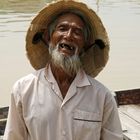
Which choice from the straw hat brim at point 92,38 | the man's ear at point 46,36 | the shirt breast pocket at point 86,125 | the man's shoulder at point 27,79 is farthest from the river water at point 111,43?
the shirt breast pocket at point 86,125

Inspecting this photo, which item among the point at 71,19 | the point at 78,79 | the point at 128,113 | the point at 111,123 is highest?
the point at 71,19

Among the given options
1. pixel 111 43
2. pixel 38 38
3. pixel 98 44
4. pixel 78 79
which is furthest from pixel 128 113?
pixel 111 43

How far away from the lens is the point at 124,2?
664 inches

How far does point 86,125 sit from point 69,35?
47 centimetres

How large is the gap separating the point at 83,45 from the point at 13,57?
266 inches

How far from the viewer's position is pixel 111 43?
10.4 m

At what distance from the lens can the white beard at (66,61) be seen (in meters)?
1.95

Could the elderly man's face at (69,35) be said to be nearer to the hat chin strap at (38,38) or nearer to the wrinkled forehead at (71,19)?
the wrinkled forehead at (71,19)

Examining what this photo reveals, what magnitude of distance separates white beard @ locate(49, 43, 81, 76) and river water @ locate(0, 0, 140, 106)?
4091 mm

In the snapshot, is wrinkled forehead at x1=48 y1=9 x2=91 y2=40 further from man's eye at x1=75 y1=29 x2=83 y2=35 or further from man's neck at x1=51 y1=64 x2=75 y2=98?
man's neck at x1=51 y1=64 x2=75 y2=98

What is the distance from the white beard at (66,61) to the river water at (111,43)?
409 centimetres

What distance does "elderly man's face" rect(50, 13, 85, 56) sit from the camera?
198 centimetres

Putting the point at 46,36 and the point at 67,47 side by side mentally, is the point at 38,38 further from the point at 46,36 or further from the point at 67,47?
the point at 67,47

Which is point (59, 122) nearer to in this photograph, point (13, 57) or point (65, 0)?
point (65, 0)
